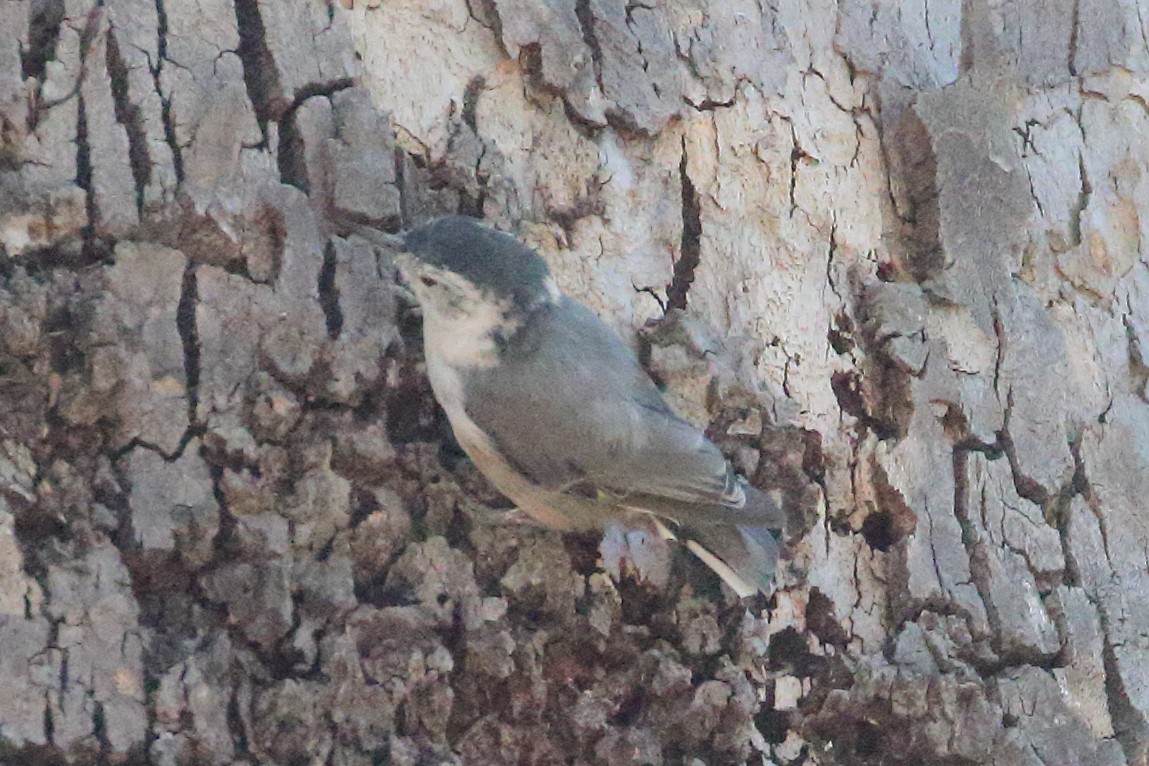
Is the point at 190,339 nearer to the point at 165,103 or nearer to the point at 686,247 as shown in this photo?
the point at 165,103

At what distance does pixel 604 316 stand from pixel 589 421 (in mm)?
200

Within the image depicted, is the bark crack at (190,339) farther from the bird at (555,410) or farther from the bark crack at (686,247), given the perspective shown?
the bark crack at (686,247)

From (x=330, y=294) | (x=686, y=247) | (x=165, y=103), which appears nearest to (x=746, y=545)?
(x=686, y=247)

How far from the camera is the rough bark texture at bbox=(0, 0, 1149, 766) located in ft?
7.22

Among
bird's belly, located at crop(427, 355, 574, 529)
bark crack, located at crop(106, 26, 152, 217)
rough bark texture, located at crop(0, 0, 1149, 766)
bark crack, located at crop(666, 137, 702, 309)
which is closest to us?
rough bark texture, located at crop(0, 0, 1149, 766)

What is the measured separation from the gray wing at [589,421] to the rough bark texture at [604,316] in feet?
0.29

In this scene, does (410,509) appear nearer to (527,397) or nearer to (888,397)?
(527,397)

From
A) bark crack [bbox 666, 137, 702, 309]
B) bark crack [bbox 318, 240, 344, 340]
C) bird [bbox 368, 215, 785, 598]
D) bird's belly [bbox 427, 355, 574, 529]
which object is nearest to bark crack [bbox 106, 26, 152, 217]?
bark crack [bbox 318, 240, 344, 340]

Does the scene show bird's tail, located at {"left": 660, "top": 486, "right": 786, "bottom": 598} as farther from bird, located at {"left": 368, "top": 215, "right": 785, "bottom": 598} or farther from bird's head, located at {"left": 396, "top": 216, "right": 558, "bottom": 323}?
bird's head, located at {"left": 396, "top": 216, "right": 558, "bottom": 323}

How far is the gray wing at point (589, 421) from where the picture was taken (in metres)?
2.63

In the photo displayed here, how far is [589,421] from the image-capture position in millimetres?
2682

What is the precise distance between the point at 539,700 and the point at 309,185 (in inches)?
36.8

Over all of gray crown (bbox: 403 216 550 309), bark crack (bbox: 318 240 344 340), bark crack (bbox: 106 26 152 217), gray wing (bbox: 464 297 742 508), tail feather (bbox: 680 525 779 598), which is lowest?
tail feather (bbox: 680 525 779 598)

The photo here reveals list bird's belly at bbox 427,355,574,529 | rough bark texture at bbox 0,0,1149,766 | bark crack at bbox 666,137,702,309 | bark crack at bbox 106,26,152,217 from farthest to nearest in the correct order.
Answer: bark crack at bbox 666,137,702,309
bird's belly at bbox 427,355,574,529
bark crack at bbox 106,26,152,217
rough bark texture at bbox 0,0,1149,766
